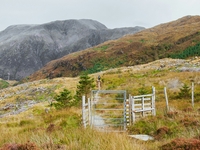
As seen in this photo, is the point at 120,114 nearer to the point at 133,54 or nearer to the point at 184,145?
the point at 184,145

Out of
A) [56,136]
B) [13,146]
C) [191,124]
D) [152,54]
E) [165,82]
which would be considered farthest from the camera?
[152,54]

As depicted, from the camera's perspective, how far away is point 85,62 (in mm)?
133750

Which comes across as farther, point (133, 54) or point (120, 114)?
point (133, 54)

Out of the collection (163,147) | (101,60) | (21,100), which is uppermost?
(101,60)

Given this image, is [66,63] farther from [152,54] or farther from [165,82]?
[165,82]

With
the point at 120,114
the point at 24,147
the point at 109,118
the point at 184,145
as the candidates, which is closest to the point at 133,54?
the point at 120,114

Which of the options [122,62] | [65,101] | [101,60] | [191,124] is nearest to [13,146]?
[191,124]

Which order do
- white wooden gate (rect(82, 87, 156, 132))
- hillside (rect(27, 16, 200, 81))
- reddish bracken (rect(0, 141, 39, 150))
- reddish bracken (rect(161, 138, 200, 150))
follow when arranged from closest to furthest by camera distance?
reddish bracken (rect(161, 138, 200, 150)), reddish bracken (rect(0, 141, 39, 150)), white wooden gate (rect(82, 87, 156, 132)), hillside (rect(27, 16, 200, 81))

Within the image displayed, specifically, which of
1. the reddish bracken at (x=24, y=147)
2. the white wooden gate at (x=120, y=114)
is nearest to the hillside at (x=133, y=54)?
the white wooden gate at (x=120, y=114)

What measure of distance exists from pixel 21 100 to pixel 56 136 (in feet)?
116

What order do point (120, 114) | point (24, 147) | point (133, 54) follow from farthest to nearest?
point (133, 54), point (120, 114), point (24, 147)

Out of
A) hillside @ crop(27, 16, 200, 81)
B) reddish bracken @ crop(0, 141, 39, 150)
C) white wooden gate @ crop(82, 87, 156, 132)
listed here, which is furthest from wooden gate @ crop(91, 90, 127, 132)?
hillside @ crop(27, 16, 200, 81)

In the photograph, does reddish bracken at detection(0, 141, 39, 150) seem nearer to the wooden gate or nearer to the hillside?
the wooden gate

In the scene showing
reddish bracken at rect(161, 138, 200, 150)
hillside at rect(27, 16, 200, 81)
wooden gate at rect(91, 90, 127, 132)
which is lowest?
wooden gate at rect(91, 90, 127, 132)
